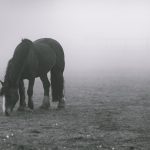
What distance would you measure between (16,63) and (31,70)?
78 cm

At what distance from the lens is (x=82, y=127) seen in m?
13.7

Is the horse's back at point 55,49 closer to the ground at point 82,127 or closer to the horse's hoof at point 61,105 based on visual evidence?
the horse's hoof at point 61,105

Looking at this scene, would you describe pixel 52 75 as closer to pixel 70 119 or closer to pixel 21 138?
pixel 70 119

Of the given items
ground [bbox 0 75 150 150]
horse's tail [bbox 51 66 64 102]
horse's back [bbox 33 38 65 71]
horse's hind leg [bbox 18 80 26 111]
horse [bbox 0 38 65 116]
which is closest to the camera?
ground [bbox 0 75 150 150]

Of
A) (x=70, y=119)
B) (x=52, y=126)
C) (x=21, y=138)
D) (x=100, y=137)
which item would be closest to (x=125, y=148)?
(x=100, y=137)

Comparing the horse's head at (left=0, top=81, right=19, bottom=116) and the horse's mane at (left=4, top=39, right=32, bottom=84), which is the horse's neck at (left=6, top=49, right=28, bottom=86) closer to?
the horse's mane at (left=4, top=39, right=32, bottom=84)

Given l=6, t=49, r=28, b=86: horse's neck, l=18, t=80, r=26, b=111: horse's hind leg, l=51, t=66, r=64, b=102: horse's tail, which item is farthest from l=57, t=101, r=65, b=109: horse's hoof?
l=6, t=49, r=28, b=86: horse's neck

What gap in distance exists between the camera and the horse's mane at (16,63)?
16484 mm

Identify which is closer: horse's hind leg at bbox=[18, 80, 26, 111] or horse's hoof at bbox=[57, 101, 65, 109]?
horse's hind leg at bbox=[18, 80, 26, 111]

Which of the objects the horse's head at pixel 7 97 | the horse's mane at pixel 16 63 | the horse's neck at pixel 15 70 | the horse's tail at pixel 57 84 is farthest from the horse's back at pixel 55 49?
the horse's head at pixel 7 97

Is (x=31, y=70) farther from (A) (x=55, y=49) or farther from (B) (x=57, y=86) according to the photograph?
(A) (x=55, y=49)

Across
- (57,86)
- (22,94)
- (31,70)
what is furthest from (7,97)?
(57,86)

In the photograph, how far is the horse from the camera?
54.0 ft

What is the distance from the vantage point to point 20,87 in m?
17.4
